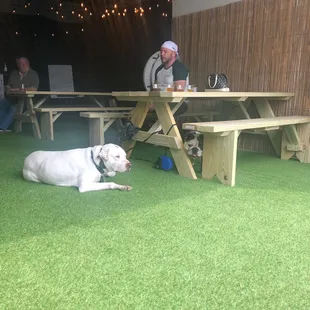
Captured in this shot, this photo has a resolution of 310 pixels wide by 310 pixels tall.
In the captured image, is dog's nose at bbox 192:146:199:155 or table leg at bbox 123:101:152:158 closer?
dog's nose at bbox 192:146:199:155

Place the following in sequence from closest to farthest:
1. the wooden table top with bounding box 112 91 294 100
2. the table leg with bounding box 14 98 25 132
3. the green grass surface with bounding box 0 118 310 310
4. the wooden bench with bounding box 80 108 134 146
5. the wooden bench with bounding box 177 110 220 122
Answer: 1. the green grass surface with bounding box 0 118 310 310
2. the wooden table top with bounding box 112 91 294 100
3. the wooden bench with bounding box 80 108 134 146
4. the wooden bench with bounding box 177 110 220 122
5. the table leg with bounding box 14 98 25 132

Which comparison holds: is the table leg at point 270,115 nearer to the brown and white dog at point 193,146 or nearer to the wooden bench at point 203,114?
the wooden bench at point 203,114

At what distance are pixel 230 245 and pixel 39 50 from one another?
8385mm

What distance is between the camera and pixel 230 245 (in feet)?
4.80

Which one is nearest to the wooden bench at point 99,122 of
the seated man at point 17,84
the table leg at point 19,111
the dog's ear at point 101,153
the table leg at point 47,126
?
the table leg at point 47,126

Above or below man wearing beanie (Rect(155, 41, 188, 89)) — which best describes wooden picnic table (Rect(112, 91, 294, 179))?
below

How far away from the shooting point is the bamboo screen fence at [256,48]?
3355 millimetres

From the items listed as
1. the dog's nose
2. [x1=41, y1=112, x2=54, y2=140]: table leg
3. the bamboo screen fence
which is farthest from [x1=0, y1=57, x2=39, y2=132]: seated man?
the dog's nose

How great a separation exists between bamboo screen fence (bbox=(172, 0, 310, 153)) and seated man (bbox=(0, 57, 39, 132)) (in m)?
2.70

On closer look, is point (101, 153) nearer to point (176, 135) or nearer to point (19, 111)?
point (176, 135)

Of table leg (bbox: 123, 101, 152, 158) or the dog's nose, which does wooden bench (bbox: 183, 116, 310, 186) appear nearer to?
the dog's nose

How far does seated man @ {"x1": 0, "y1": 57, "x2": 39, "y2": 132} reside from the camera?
208 inches

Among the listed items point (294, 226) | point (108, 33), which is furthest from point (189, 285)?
point (108, 33)

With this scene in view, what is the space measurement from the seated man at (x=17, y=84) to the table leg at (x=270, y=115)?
3482 millimetres
